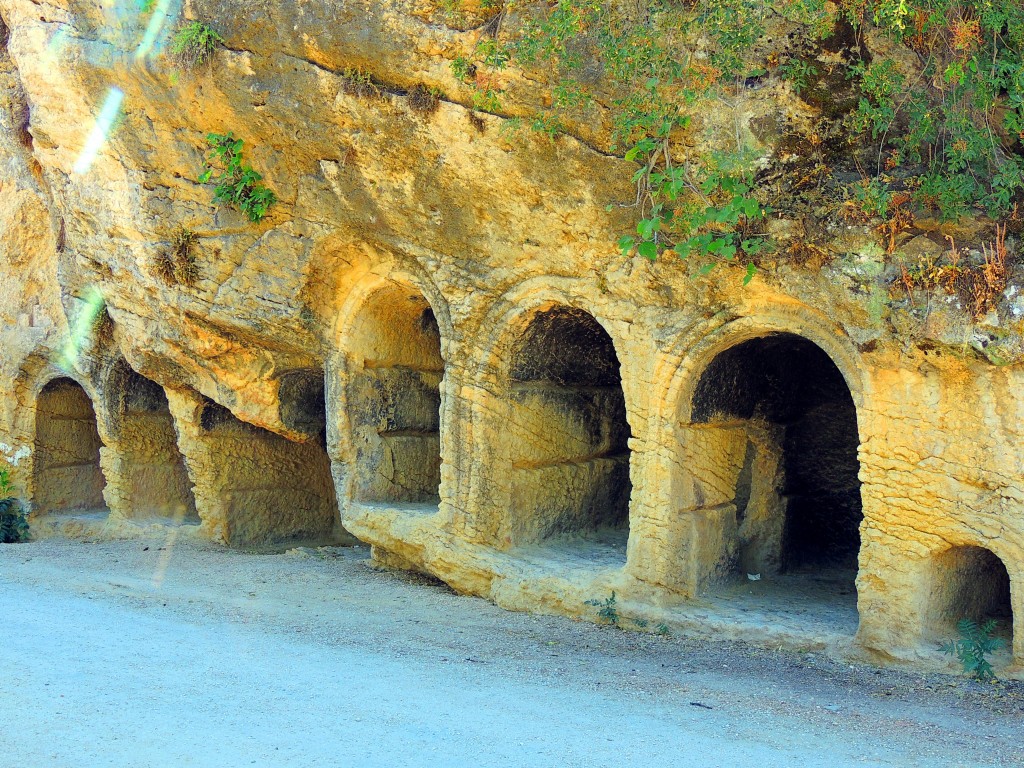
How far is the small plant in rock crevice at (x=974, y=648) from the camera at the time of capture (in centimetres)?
592

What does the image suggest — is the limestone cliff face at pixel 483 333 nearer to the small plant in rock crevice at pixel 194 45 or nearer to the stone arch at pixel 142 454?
the small plant in rock crevice at pixel 194 45

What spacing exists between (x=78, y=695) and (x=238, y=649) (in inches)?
55.9

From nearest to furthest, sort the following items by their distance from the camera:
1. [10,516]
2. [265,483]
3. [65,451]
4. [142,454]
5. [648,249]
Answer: [648,249]
[265,483]
[142,454]
[10,516]
[65,451]

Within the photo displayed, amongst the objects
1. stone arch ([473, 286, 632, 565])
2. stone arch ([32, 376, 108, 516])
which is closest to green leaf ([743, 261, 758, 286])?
stone arch ([473, 286, 632, 565])

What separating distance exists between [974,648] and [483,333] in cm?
392

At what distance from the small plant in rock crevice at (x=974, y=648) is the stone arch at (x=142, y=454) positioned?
A: 833cm

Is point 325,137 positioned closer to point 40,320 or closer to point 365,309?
point 365,309

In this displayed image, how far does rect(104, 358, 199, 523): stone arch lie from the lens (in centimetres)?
1172

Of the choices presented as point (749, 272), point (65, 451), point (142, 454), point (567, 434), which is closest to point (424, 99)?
point (749, 272)

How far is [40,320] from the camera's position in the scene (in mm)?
12164

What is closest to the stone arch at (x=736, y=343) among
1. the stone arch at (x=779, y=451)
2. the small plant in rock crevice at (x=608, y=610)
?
the stone arch at (x=779, y=451)

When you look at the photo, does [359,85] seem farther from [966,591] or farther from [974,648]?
[974,648]

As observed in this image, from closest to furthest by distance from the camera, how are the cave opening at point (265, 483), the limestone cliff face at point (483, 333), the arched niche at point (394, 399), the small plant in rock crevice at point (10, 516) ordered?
the limestone cliff face at point (483, 333) < the arched niche at point (394, 399) < the cave opening at point (265, 483) < the small plant in rock crevice at point (10, 516)

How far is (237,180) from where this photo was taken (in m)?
8.77
